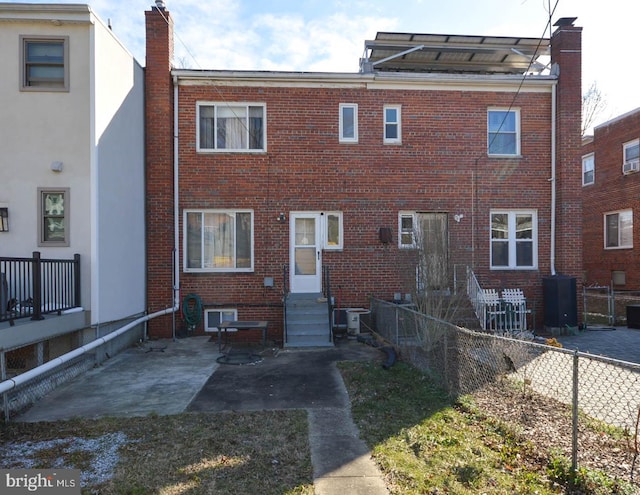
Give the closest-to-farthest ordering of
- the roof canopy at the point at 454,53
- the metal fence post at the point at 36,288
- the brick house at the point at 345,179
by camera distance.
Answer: the metal fence post at the point at 36,288 → the brick house at the point at 345,179 → the roof canopy at the point at 454,53

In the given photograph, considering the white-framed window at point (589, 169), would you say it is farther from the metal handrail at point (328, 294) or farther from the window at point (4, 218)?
the window at point (4, 218)

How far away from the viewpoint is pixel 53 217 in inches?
305

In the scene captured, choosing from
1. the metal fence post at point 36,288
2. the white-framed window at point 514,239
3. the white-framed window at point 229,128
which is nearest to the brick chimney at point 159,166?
the white-framed window at point 229,128

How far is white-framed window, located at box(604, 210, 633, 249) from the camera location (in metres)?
16.5

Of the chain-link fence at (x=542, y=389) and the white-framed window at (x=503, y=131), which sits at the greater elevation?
the white-framed window at (x=503, y=131)

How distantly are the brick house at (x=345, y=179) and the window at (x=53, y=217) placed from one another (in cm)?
240

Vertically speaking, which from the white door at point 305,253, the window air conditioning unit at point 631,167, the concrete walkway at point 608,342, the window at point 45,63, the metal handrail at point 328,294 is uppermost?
the window at point 45,63

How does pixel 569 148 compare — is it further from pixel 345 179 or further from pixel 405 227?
pixel 345 179

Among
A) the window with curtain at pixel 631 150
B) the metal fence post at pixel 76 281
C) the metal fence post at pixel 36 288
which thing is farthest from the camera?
the window with curtain at pixel 631 150

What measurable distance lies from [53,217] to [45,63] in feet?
9.96

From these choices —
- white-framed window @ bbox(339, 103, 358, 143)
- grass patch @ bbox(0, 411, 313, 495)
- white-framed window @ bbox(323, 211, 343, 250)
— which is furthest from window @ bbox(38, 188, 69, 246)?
white-framed window @ bbox(339, 103, 358, 143)

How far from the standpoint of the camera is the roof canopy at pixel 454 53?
460 inches

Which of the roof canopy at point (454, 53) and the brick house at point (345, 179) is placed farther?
the roof canopy at point (454, 53)

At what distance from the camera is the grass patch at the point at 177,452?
136 inches
